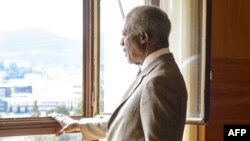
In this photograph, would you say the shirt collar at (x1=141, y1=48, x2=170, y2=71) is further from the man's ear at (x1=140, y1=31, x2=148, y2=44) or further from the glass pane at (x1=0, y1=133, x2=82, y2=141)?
the glass pane at (x1=0, y1=133, x2=82, y2=141)

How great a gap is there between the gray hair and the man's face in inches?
0.8

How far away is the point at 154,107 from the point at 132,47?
26 cm

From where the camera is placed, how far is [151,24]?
1286mm

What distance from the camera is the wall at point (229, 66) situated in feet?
Result: 7.47

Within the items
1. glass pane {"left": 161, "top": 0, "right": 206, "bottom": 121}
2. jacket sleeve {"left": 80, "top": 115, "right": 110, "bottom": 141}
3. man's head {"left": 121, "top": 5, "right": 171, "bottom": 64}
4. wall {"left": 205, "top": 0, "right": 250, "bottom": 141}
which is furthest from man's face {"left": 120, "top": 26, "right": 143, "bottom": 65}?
wall {"left": 205, "top": 0, "right": 250, "bottom": 141}

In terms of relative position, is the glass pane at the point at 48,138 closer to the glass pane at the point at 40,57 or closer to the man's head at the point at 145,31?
the glass pane at the point at 40,57

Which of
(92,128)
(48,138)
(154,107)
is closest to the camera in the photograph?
(154,107)

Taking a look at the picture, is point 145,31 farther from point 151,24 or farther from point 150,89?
point 150,89

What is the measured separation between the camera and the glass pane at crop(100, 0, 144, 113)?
2020 mm

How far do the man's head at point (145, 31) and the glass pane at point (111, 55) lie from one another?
673mm

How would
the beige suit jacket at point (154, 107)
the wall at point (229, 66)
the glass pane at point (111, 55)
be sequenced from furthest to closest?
1. the wall at point (229, 66)
2. the glass pane at point (111, 55)
3. the beige suit jacket at point (154, 107)

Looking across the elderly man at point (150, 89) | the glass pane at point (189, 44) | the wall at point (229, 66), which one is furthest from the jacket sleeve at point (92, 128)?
Result: the wall at point (229, 66)

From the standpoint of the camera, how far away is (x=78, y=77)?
6.50 feet

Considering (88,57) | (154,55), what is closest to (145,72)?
(154,55)
